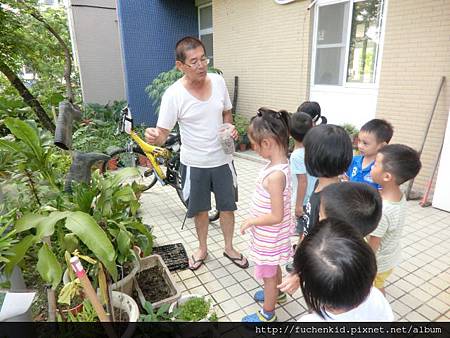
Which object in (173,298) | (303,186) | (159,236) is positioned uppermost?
(303,186)

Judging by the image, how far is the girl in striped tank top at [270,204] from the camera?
1659 mm

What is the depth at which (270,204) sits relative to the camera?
174cm

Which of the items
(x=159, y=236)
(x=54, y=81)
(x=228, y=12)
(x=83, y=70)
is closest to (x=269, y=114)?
(x=159, y=236)

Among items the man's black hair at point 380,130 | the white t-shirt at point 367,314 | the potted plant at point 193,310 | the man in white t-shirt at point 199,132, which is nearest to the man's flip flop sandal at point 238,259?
the man in white t-shirt at point 199,132

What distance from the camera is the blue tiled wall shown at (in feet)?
21.3

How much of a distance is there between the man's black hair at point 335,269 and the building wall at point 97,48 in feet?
25.2

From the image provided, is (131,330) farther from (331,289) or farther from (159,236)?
(159,236)

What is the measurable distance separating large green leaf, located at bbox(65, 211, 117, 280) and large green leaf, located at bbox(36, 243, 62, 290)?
0.54ft

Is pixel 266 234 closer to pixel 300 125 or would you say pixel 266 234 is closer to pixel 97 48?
pixel 300 125

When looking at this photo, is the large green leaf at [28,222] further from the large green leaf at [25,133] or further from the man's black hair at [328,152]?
the man's black hair at [328,152]

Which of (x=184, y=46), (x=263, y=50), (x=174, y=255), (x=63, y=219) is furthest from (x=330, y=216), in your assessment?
(x=263, y=50)

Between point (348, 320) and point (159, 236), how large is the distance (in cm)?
236

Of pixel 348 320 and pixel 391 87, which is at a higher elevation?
pixel 391 87

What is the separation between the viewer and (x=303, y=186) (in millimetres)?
2260
